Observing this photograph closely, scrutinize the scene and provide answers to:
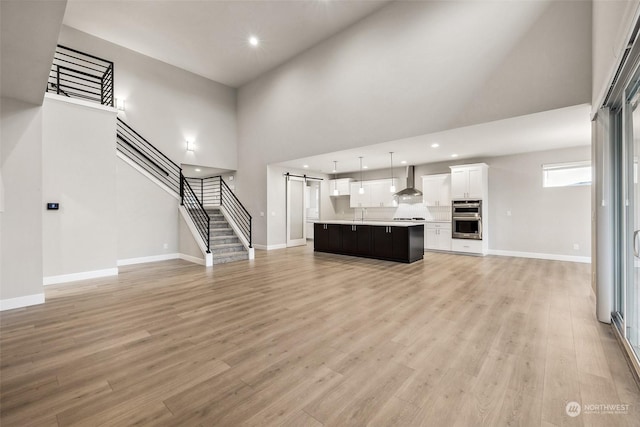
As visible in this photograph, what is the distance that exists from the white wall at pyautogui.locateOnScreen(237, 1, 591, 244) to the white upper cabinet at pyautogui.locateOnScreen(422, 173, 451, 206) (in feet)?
11.0

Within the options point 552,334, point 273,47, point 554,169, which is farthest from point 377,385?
point 273,47

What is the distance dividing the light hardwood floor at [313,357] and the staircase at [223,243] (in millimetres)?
2348

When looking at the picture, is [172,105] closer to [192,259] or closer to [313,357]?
[192,259]

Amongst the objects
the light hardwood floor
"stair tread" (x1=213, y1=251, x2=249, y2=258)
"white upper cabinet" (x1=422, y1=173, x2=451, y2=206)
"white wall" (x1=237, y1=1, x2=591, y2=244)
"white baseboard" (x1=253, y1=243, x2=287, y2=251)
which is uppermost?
"white wall" (x1=237, y1=1, x2=591, y2=244)

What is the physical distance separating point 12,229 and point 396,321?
5.08 metres

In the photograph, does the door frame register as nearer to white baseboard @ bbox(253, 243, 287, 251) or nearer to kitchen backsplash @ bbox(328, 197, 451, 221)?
white baseboard @ bbox(253, 243, 287, 251)

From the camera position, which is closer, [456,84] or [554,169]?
[456,84]

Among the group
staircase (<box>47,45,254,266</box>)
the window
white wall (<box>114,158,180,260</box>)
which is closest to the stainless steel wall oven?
the window

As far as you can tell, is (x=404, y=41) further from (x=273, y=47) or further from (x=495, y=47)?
(x=273, y=47)

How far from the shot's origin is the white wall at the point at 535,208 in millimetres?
6488

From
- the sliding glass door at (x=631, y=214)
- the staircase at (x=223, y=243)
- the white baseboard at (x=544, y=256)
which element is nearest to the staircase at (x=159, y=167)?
the staircase at (x=223, y=243)

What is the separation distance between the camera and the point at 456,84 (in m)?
5.05

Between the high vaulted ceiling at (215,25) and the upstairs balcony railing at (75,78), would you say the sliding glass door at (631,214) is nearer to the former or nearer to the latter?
the high vaulted ceiling at (215,25)

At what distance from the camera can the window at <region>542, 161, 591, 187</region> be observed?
6.46m
